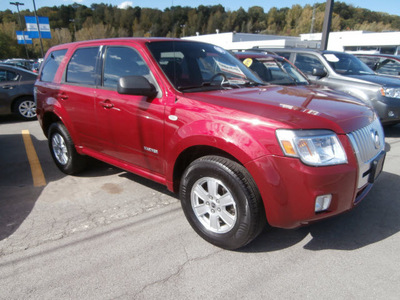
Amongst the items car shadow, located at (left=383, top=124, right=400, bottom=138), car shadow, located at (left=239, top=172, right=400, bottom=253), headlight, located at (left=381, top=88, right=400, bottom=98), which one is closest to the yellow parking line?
car shadow, located at (left=239, top=172, right=400, bottom=253)

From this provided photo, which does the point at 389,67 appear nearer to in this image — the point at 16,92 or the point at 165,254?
the point at 165,254

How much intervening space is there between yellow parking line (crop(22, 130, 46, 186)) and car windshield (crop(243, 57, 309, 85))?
417 cm

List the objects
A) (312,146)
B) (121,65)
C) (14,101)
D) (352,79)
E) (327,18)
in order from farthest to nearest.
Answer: (327,18) → (14,101) → (352,79) → (121,65) → (312,146)

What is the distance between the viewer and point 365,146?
2.46 metres

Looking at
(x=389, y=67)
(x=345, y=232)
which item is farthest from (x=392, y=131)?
(x=345, y=232)

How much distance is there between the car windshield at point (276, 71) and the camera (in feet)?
18.4

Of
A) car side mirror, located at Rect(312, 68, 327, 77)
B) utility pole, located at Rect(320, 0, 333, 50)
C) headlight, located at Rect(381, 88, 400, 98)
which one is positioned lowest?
headlight, located at Rect(381, 88, 400, 98)

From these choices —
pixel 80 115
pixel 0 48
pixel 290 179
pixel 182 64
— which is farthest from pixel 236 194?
pixel 0 48

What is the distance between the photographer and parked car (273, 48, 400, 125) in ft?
19.9

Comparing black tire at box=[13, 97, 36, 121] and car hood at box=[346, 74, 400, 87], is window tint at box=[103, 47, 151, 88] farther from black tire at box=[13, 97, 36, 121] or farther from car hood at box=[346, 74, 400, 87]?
black tire at box=[13, 97, 36, 121]

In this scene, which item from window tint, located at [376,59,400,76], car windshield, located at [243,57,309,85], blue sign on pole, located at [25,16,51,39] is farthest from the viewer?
blue sign on pole, located at [25,16,51,39]

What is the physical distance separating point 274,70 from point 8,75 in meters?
7.06

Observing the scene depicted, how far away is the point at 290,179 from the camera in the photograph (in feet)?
6.96

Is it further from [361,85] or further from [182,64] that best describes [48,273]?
[361,85]
